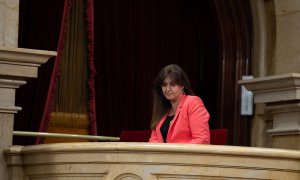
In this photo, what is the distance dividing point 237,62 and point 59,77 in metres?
1.64

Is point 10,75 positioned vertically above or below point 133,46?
below

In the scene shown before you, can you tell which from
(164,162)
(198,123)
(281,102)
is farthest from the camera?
(281,102)

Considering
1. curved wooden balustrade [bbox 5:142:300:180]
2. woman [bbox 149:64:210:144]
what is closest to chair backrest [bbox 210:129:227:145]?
woman [bbox 149:64:210:144]

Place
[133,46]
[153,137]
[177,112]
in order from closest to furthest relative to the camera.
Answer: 1. [177,112]
2. [153,137]
3. [133,46]

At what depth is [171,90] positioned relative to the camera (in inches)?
236

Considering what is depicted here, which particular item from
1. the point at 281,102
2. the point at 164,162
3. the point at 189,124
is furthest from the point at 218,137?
the point at 281,102

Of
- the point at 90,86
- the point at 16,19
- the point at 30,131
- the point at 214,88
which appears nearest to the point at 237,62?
Answer: the point at 214,88

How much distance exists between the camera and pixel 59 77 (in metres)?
7.37

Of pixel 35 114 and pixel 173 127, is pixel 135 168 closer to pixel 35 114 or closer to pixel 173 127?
pixel 173 127

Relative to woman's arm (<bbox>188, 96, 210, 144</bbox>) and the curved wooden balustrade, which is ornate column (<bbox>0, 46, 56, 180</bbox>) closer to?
the curved wooden balustrade

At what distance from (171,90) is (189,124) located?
0.83 ft

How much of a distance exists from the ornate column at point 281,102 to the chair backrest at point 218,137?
1.16 m

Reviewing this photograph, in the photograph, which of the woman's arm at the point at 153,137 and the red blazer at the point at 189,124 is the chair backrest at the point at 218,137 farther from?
the woman's arm at the point at 153,137

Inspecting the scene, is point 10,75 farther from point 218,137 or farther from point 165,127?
point 218,137
